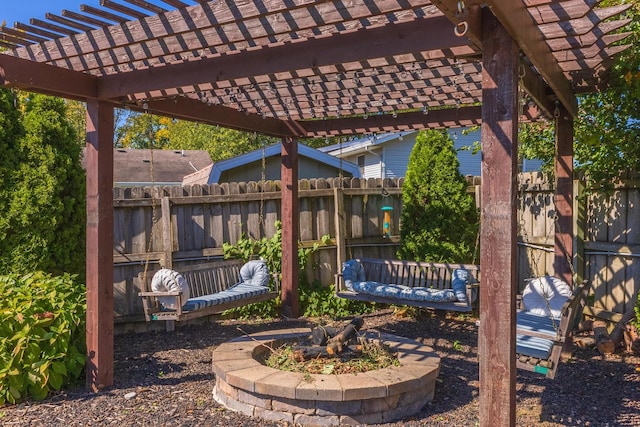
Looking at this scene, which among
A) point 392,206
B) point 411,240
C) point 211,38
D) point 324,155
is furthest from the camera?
point 324,155

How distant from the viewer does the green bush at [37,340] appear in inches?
166

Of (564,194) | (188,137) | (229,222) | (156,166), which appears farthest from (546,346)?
(188,137)

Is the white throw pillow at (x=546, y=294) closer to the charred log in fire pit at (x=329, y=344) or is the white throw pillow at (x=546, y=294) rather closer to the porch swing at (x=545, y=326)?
the porch swing at (x=545, y=326)

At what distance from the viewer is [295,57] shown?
3750mm

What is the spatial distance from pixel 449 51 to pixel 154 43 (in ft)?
6.81

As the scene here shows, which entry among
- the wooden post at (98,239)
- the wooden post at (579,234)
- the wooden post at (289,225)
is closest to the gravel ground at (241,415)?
the wooden post at (98,239)

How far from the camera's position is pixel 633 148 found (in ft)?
18.0

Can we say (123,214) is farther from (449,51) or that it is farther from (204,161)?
(204,161)

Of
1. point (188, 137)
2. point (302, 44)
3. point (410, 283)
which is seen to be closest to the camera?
point (302, 44)

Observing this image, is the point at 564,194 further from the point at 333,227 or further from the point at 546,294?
the point at 333,227

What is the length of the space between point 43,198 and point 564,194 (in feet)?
17.9

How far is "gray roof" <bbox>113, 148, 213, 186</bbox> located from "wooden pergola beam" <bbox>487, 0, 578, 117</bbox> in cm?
1154

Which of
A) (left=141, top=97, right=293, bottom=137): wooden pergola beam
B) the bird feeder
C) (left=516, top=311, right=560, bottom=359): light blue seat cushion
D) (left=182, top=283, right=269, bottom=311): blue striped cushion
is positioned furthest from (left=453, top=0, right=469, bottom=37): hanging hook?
the bird feeder

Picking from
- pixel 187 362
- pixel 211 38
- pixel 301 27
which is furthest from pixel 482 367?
pixel 187 362
